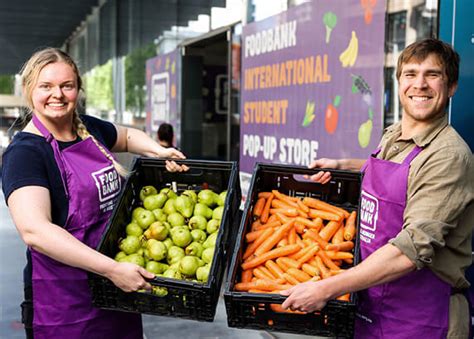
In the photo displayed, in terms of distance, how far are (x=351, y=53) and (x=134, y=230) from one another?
229cm

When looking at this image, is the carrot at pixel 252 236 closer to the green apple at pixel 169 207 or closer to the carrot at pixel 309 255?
the carrot at pixel 309 255

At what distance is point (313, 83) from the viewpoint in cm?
455

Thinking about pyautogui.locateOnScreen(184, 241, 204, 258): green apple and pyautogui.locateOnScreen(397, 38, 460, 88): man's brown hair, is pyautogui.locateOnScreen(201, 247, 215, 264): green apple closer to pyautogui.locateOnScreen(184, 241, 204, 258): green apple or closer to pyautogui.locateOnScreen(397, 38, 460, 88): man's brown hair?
pyautogui.locateOnScreen(184, 241, 204, 258): green apple

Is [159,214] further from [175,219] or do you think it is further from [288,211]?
[288,211]

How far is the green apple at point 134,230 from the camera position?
2.37 m

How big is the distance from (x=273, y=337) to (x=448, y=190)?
2.51 meters

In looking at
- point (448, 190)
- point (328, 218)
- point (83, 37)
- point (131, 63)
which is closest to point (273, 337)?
point (328, 218)

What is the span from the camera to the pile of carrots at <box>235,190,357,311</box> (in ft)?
7.08

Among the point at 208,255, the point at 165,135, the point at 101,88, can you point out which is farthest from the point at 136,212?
the point at 101,88

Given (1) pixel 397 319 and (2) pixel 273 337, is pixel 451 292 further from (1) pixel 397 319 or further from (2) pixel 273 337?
(2) pixel 273 337

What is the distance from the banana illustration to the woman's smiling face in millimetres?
2261

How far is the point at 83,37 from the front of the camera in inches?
600

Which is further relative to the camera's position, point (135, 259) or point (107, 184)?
point (107, 184)

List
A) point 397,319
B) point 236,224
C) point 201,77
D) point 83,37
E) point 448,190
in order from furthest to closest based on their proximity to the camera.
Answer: point 83,37 → point 201,77 → point 236,224 → point 397,319 → point 448,190
